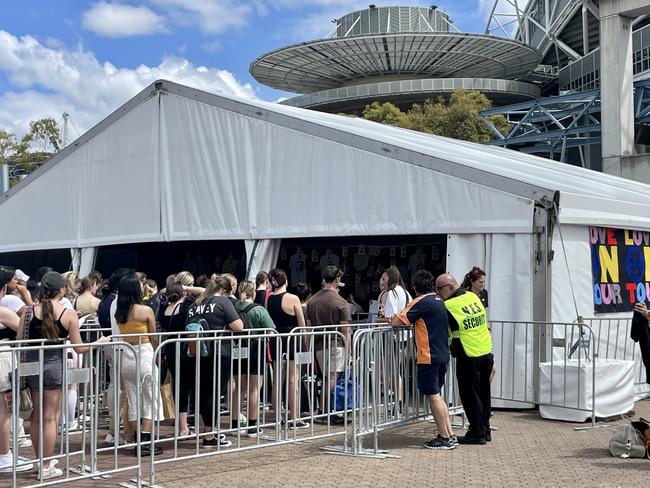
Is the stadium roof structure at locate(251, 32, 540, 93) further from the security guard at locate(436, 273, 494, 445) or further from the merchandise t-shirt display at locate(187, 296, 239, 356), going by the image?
the merchandise t-shirt display at locate(187, 296, 239, 356)

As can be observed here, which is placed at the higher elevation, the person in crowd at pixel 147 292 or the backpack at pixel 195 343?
the person in crowd at pixel 147 292

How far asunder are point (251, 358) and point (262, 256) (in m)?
4.99

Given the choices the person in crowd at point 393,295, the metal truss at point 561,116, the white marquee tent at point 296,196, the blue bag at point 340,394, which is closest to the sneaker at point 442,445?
the blue bag at point 340,394

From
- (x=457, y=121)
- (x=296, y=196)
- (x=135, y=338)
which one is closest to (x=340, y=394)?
(x=135, y=338)

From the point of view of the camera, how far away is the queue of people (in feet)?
22.4

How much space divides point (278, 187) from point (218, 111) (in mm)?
2010

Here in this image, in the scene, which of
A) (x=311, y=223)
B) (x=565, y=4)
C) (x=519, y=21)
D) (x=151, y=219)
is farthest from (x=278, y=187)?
(x=519, y=21)

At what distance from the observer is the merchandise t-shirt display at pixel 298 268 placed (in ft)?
50.6

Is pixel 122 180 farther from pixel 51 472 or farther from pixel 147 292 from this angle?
pixel 51 472

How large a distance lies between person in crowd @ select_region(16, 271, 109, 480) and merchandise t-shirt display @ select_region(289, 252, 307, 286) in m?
8.60

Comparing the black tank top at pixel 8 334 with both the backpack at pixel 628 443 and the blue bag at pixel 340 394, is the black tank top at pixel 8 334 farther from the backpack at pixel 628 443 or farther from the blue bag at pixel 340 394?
the backpack at pixel 628 443

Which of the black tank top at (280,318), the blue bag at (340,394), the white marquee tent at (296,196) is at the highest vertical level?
the white marquee tent at (296,196)

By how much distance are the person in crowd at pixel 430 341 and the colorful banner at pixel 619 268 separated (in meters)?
3.72

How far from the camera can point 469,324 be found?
814cm
